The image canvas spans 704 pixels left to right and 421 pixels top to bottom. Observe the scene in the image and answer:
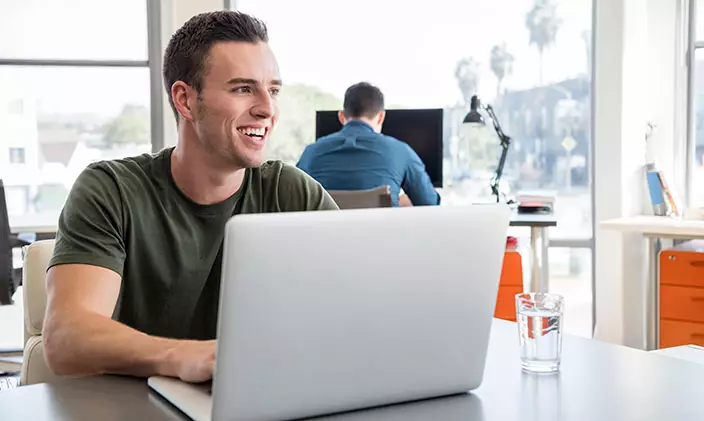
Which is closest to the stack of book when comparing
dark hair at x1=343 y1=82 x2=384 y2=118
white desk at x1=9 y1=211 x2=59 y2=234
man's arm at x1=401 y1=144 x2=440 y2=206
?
man's arm at x1=401 y1=144 x2=440 y2=206

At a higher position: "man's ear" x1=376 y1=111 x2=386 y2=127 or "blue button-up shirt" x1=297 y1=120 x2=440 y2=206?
"man's ear" x1=376 y1=111 x2=386 y2=127

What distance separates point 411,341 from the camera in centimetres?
104

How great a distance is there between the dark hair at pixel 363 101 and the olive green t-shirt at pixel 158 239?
2.47m

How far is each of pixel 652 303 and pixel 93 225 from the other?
3.35 m

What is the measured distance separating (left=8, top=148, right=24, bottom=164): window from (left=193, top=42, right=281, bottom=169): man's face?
362cm

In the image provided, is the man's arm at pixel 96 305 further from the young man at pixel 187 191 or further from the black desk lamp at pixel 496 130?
the black desk lamp at pixel 496 130

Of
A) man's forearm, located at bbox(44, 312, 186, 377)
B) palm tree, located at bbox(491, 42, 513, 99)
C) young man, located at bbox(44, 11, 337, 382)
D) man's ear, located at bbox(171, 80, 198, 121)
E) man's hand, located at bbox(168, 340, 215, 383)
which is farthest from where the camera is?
palm tree, located at bbox(491, 42, 513, 99)

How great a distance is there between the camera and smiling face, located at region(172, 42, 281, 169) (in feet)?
5.29

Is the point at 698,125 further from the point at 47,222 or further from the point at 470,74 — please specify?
the point at 47,222

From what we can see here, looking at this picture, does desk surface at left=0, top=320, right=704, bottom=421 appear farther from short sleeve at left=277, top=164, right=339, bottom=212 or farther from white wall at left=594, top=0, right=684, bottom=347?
white wall at left=594, top=0, right=684, bottom=347

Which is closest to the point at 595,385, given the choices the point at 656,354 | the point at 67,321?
the point at 656,354

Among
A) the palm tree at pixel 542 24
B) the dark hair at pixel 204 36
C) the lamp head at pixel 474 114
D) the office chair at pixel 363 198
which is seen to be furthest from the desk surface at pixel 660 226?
the dark hair at pixel 204 36

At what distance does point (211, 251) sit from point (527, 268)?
3583mm

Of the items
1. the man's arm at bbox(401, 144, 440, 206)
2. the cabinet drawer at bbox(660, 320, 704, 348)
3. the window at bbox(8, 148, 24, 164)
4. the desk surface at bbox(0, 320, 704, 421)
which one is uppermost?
the window at bbox(8, 148, 24, 164)
